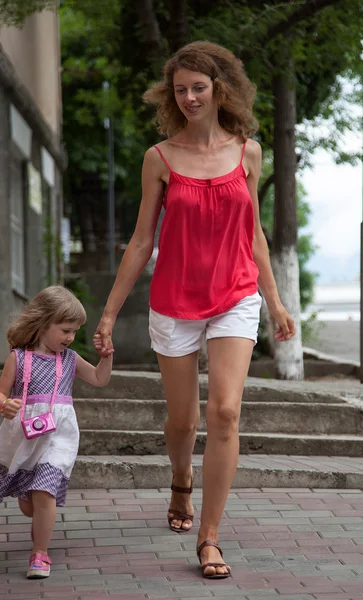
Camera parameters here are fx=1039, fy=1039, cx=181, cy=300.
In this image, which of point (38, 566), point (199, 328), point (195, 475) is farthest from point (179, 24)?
point (38, 566)

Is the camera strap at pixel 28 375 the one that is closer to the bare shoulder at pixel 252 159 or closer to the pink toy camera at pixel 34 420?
the pink toy camera at pixel 34 420

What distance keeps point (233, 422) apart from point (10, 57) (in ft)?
26.7

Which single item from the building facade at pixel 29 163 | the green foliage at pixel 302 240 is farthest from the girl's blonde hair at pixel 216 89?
the green foliage at pixel 302 240

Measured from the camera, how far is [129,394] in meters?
7.25

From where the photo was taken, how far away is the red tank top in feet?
14.6

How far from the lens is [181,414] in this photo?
4.73 meters

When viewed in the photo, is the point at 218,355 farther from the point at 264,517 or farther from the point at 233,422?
the point at 264,517

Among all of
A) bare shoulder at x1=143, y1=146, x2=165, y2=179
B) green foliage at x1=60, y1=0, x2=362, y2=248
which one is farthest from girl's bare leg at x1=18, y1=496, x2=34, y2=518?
green foliage at x1=60, y1=0, x2=362, y2=248

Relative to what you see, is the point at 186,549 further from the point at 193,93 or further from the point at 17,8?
the point at 17,8

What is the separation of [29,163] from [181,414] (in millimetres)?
8832

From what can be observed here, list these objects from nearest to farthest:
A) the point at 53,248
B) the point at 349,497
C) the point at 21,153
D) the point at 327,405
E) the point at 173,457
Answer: the point at 173,457 < the point at 349,497 < the point at 327,405 < the point at 21,153 < the point at 53,248

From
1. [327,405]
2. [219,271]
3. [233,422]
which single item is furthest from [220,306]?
[327,405]

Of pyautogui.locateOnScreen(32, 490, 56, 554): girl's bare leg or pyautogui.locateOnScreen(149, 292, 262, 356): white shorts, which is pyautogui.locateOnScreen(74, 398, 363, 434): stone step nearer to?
pyautogui.locateOnScreen(149, 292, 262, 356): white shorts

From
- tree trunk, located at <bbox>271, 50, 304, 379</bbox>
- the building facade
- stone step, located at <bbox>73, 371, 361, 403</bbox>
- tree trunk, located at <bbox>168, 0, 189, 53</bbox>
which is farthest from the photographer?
tree trunk, located at <bbox>271, 50, 304, 379</bbox>
